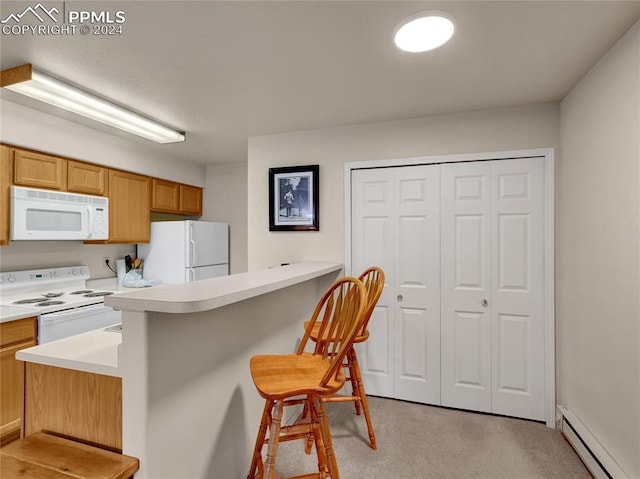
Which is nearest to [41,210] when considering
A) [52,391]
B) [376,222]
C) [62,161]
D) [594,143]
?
[62,161]

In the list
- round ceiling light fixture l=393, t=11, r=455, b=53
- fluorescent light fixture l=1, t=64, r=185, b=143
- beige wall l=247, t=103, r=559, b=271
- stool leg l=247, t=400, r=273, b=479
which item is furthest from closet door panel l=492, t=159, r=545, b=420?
fluorescent light fixture l=1, t=64, r=185, b=143

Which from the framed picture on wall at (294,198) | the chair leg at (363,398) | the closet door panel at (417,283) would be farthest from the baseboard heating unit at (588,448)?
the framed picture on wall at (294,198)

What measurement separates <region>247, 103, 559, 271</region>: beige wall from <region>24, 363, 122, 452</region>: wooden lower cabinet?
1.99m

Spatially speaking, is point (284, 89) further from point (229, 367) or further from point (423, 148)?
point (229, 367)

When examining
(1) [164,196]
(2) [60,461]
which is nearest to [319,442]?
(2) [60,461]

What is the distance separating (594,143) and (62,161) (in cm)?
377

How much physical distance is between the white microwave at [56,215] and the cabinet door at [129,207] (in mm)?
121

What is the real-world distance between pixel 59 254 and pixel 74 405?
243 centimetres

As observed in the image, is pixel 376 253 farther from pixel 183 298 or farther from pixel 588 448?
pixel 183 298

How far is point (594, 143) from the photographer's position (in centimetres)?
186

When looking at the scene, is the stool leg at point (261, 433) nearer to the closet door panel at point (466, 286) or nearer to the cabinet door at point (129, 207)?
the closet door panel at point (466, 286)

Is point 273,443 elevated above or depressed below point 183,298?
below

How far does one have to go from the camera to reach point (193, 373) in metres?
1.36

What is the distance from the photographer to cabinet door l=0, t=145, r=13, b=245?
2348 mm
